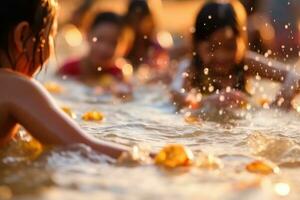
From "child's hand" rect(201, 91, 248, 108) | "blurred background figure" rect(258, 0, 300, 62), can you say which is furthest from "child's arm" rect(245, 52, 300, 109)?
"blurred background figure" rect(258, 0, 300, 62)

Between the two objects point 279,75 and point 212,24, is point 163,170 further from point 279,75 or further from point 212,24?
point 212,24

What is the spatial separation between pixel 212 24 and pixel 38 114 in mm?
3168

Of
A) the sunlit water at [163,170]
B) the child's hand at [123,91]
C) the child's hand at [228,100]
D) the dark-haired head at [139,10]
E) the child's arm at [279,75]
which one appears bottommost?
the sunlit water at [163,170]

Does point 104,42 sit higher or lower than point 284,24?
lower

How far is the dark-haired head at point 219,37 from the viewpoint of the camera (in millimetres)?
6195

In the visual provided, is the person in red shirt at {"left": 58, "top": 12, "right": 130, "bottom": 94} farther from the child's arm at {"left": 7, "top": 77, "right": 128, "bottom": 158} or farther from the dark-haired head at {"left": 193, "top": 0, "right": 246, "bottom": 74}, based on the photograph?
the child's arm at {"left": 7, "top": 77, "right": 128, "bottom": 158}

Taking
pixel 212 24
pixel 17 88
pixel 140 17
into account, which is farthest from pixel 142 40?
pixel 17 88

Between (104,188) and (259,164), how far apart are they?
2.96 feet

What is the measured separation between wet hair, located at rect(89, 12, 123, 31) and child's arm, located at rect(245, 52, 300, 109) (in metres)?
2.95

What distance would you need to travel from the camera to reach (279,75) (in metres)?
6.10

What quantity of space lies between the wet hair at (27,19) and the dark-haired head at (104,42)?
5.01 m

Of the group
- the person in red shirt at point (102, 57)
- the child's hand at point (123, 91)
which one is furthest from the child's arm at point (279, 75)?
the person in red shirt at point (102, 57)

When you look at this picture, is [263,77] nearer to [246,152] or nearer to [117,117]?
[117,117]

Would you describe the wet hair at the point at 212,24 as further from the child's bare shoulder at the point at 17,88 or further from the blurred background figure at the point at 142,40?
the blurred background figure at the point at 142,40
